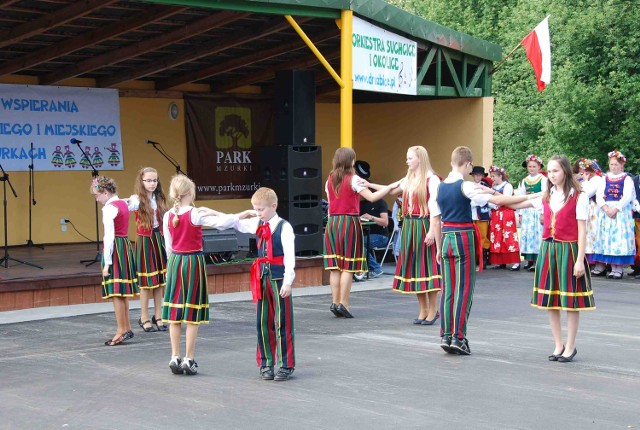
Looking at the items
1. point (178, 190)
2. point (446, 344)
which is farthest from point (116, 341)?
point (446, 344)

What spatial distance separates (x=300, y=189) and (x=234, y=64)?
12.0 feet

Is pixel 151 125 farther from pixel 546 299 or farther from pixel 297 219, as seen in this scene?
pixel 546 299

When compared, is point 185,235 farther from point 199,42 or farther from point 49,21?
point 199,42

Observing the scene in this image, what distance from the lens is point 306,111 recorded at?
1391cm

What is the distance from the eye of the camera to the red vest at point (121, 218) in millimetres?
8734

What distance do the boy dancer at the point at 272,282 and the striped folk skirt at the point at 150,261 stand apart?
8.40 ft

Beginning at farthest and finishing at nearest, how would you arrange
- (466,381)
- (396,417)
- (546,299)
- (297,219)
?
(297,219) < (546,299) < (466,381) < (396,417)

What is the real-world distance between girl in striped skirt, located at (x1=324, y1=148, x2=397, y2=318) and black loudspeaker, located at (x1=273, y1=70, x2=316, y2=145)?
143 inches

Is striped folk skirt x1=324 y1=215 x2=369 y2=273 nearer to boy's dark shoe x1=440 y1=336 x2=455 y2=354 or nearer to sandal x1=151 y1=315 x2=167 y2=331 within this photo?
sandal x1=151 y1=315 x2=167 y2=331

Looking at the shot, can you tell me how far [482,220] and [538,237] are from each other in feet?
2.97

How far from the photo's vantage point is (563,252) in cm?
764

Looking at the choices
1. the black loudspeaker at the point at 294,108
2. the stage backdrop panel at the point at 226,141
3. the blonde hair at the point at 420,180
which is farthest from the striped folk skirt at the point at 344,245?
the stage backdrop panel at the point at 226,141

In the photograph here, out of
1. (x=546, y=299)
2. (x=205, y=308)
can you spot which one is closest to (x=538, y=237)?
(x=546, y=299)

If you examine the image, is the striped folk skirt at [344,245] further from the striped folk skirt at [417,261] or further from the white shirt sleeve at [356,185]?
the striped folk skirt at [417,261]
